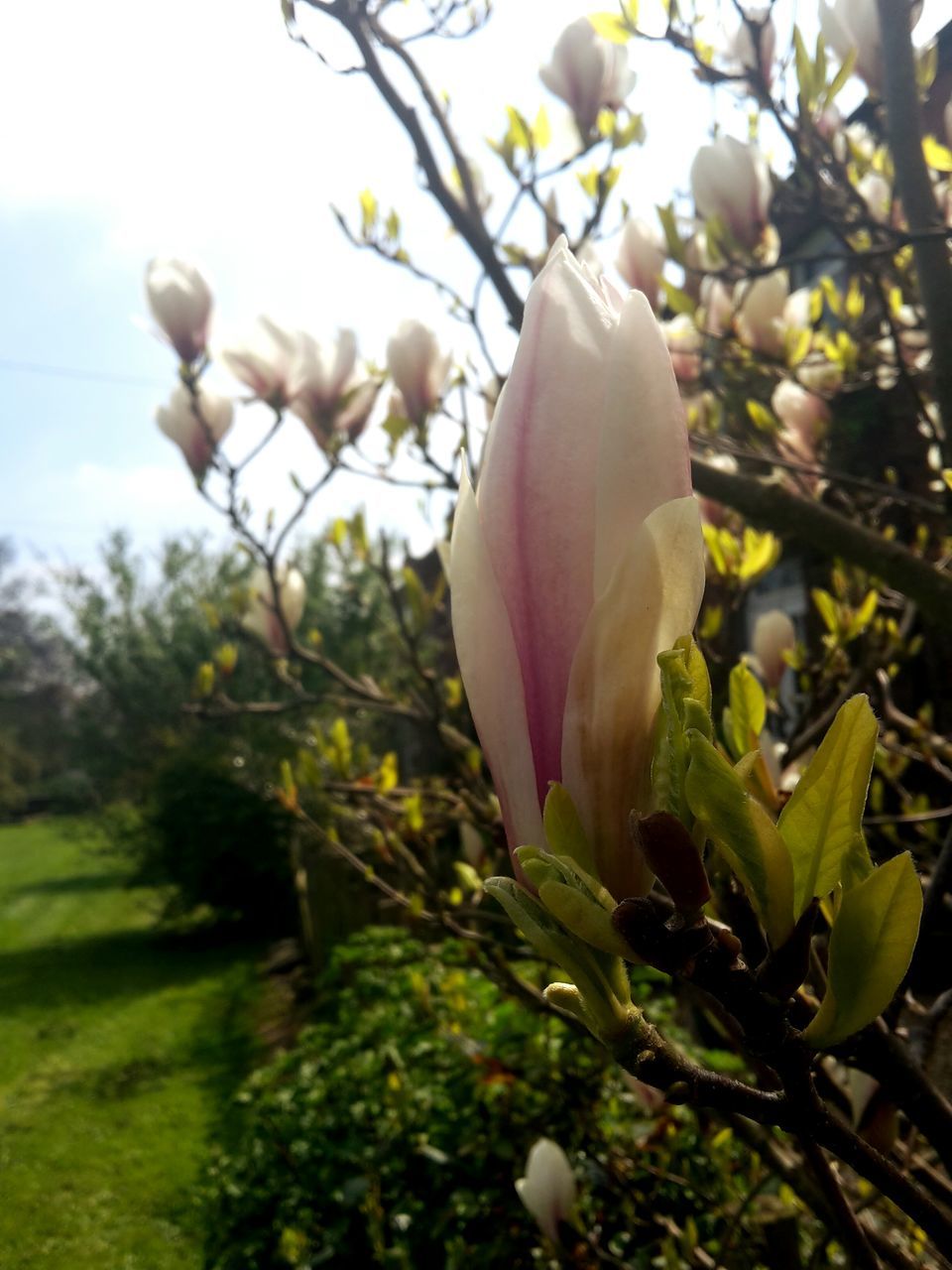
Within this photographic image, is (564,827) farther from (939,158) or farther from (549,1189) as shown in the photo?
(549,1189)

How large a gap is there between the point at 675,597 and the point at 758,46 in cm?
123

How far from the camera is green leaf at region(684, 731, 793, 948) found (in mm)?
297

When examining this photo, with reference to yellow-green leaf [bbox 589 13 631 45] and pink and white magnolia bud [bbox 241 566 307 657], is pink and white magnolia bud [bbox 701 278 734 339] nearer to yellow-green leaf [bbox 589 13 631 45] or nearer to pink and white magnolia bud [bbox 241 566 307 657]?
yellow-green leaf [bbox 589 13 631 45]

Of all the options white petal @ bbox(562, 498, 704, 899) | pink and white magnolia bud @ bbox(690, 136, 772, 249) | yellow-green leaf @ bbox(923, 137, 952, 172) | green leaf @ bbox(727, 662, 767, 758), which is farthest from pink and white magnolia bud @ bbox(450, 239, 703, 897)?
pink and white magnolia bud @ bbox(690, 136, 772, 249)

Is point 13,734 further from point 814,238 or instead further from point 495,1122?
point 495,1122

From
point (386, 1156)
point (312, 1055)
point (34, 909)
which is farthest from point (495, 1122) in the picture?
point (34, 909)

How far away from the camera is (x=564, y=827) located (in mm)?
330

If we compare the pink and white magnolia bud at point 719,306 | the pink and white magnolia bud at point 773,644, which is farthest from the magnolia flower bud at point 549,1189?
the pink and white magnolia bud at point 719,306

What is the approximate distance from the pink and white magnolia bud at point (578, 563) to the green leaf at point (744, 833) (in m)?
0.04

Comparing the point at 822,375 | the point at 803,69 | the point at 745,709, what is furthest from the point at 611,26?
the point at 745,709

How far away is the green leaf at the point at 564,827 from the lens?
33 cm

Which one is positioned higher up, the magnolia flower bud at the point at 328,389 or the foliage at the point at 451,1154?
the magnolia flower bud at the point at 328,389

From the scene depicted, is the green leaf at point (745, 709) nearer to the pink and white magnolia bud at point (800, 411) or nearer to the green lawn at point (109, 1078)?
the pink and white magnolia bud at point (800, 411)

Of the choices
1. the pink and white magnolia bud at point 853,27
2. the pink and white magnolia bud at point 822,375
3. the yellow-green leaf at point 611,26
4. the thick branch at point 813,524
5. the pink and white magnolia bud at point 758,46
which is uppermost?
the pink and white magnolia bud at point 758,46
